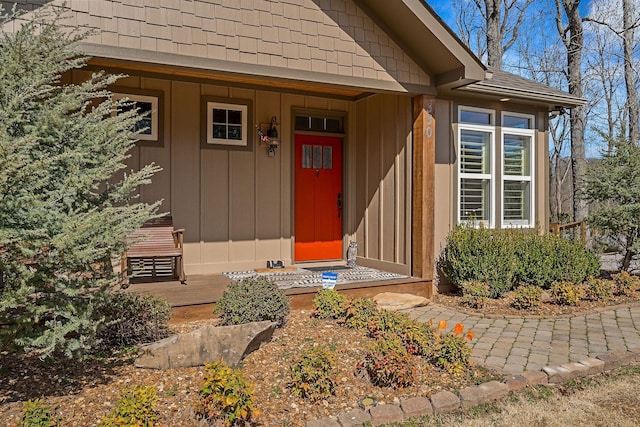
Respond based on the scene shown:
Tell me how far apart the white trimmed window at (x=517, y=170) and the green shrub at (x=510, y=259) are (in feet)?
1.91

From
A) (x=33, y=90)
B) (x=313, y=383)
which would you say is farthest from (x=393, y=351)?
(x=33, y=90)

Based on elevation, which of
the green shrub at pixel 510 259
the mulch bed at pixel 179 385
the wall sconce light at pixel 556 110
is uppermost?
the wall sconce light at pixel 556 110

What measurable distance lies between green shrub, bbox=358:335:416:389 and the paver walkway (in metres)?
0.97

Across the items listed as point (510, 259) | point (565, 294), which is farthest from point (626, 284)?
point (510, 259)

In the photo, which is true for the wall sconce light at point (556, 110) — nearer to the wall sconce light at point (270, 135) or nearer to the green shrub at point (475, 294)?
the green shrub at point (475, 294)

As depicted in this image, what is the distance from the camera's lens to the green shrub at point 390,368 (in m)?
3.30

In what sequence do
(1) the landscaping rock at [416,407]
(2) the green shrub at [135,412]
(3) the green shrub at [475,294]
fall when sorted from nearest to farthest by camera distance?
(2) the green shrub at [135,412] → (1) the landscaping rock at [416,407] → (3) the green shrub at [475,294]

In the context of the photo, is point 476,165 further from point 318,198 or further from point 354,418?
point 354,418

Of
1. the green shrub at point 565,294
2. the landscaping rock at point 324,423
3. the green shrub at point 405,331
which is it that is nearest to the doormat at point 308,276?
the green shrub at point 405,331

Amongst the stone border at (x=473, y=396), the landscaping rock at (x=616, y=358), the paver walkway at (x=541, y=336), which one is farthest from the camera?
the paver walkway at (x=541, y=336)

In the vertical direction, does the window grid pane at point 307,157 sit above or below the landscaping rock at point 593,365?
above

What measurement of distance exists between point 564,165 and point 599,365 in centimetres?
2467

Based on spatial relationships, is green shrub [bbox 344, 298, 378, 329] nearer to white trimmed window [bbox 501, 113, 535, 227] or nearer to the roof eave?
the roof eave

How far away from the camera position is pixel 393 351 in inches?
134
